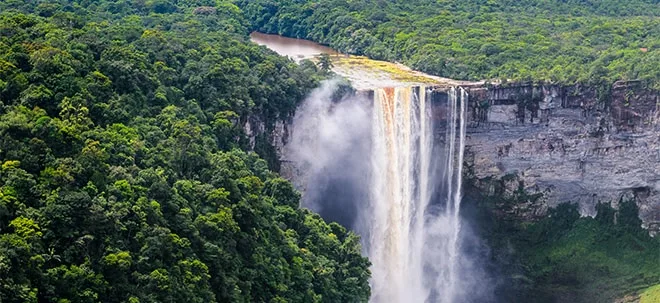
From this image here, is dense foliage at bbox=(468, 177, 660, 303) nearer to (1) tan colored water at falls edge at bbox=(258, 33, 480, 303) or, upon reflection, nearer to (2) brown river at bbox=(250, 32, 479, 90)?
(1) tan colored water at falls edge at bbox=(258, 33, 480, 303)

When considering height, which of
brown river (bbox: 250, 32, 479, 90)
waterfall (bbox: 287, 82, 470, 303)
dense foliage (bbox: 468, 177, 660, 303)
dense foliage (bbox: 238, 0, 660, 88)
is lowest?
dense foliage (bbox: 468, 177, 660, 303)

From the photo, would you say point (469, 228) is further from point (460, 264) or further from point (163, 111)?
point (163, 111)

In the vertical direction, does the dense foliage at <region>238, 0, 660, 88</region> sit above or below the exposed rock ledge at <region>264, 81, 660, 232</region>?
above

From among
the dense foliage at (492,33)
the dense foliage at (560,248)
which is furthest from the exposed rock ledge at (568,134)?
the dense foliage at (560,248)

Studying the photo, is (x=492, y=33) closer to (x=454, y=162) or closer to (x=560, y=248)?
(x=454, y=162)

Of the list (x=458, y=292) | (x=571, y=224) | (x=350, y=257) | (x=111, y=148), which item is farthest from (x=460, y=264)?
(x=111, y=148)

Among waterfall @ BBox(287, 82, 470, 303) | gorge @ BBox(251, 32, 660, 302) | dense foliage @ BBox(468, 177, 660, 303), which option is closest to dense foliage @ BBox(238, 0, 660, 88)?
gorge @ BBox(251, 32, 660, 302)

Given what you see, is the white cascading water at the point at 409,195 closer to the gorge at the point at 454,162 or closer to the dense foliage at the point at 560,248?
the gorge at the point at 454,162

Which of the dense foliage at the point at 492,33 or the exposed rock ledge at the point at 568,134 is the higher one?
the dense foliage at the point at 492,33
